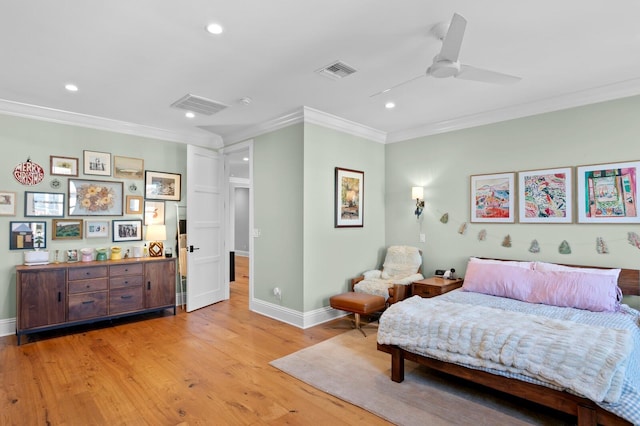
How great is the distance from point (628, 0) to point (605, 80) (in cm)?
151

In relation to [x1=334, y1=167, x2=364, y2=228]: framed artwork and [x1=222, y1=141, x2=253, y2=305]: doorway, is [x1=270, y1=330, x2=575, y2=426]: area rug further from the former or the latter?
[x1=222, y1=141, x2=253, y2=305]: doorway

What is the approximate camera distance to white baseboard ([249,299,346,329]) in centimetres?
423

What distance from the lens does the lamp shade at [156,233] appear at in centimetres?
477

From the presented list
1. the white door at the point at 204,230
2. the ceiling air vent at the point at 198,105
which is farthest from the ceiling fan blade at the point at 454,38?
the white door at the point at 204,230

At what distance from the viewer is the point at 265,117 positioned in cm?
448

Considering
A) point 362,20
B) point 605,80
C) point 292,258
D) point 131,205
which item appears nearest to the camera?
Result: point 362,20

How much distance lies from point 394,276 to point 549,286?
194 cm

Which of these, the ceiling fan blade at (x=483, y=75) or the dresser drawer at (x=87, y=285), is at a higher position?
the ceiling fan blade at (x=483, y=75)

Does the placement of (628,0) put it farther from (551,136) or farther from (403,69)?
(551,136)

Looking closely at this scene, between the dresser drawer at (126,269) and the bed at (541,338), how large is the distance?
3.30 m

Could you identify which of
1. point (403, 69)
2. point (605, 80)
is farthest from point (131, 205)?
point (605, 80)

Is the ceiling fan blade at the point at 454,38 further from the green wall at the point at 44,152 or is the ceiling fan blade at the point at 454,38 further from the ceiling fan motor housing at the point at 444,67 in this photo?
the green wall at the point at 44,152

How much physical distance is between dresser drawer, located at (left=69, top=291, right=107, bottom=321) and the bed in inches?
134

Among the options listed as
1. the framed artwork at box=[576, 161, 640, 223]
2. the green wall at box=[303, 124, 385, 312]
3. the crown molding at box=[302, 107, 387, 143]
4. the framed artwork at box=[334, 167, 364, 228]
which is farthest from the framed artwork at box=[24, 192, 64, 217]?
the framed artwork at box=[576, 161, 640, 223]
